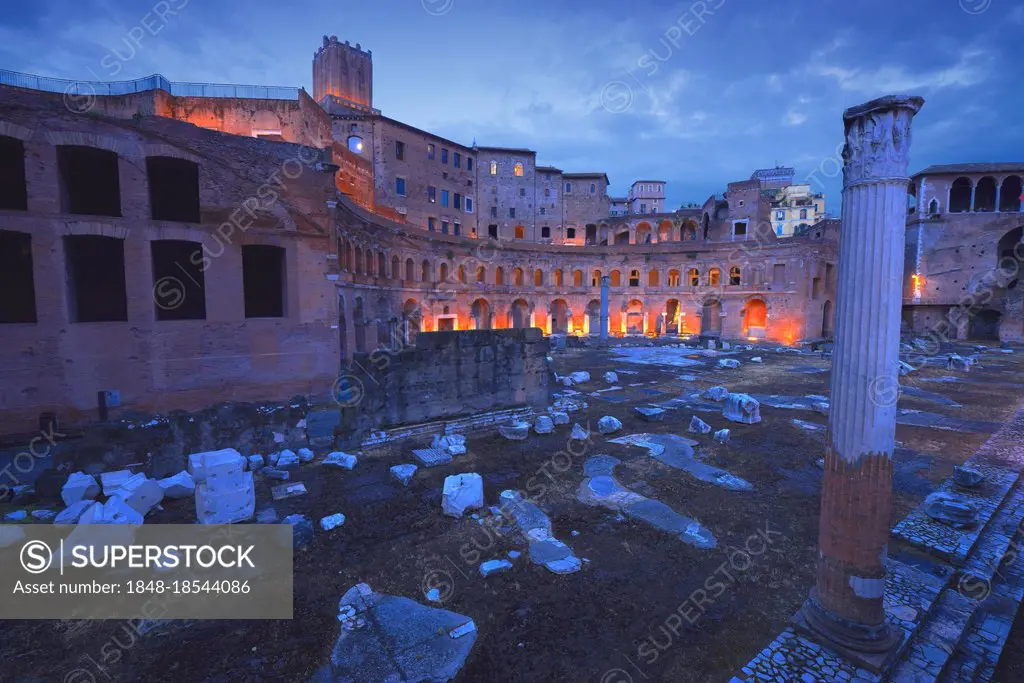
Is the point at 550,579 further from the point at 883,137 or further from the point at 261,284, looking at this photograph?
the point at 261,284

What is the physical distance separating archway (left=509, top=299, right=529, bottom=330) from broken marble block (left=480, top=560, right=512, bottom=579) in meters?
36.4

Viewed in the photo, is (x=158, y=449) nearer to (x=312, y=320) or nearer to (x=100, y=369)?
(x=100, y=369)

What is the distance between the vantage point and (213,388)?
13805mm

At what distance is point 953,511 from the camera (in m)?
6.59

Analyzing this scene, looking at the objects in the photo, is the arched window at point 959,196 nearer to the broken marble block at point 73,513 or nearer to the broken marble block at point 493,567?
the broken marble block at point 493,567

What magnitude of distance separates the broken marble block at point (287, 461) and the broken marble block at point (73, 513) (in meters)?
2.98

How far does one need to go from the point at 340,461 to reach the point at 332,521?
8.75 feet

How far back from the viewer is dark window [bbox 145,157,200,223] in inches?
627

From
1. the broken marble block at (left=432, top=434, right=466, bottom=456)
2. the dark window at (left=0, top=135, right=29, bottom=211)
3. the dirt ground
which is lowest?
the dirt ground

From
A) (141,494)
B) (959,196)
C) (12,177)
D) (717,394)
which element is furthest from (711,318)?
(12,177)

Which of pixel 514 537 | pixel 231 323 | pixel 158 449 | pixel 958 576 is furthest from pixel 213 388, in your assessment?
pixel 958 576

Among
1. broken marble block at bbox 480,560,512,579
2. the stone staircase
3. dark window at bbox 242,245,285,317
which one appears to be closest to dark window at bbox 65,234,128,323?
dark window at bbox 242,245,285,317

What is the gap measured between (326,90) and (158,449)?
37.6 metres

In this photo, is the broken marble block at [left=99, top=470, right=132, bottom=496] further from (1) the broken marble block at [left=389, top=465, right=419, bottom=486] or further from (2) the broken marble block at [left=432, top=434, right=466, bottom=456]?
(2) the broken marble block at [left=432, top=434, right=466, bottom=456]
